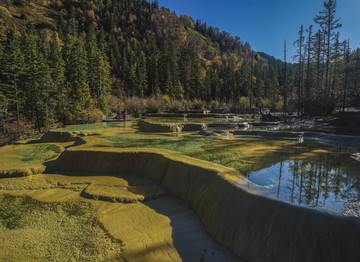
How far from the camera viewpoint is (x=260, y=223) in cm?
331

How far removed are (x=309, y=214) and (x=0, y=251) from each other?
18.7 feet

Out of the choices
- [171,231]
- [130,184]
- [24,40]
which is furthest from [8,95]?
[171,231]

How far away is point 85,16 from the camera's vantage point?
80750 millimetres

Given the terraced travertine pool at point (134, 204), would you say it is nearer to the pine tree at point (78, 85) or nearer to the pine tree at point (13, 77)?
the pine tree at point (13, 77)

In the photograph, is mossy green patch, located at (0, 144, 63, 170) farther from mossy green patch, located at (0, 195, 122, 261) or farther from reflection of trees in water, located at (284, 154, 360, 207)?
reflection of trees in water, located at (284, 154, 360, 207)

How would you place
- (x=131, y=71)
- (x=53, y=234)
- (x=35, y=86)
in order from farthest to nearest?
1. (x=131, y=71)
2. (x=35, y=86)
3. (x=53, y=234)

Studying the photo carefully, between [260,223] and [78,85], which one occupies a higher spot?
[78,85]

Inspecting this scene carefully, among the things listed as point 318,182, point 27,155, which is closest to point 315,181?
point 318,182

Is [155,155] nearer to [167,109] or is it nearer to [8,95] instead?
[8,95]

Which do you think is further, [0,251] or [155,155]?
[155,155]

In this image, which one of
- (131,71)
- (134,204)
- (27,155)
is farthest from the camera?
(131,71)

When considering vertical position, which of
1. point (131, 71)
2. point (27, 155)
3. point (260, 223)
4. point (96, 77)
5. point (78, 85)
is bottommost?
point (27, 155)

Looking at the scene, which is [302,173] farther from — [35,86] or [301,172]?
[35,86]

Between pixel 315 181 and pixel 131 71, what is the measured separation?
48.8m
